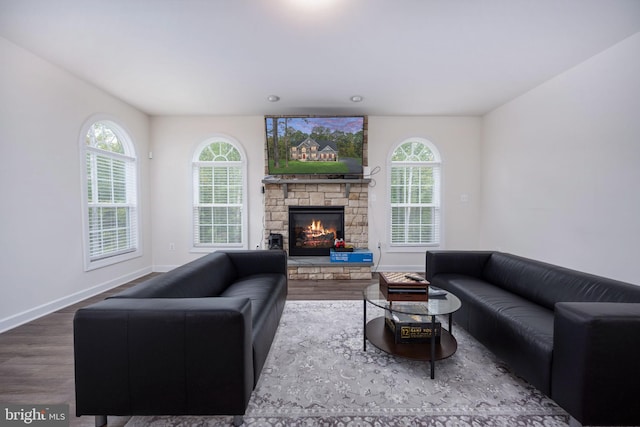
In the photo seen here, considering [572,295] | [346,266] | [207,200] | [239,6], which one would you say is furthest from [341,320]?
[207,200]

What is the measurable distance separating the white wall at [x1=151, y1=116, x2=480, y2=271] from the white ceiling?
0.85 metres

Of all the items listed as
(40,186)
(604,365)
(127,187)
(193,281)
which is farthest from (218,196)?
(604,365)

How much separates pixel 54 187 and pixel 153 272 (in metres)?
2.14

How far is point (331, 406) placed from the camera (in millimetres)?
1524

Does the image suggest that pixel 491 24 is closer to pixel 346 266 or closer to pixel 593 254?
pixel 593 254

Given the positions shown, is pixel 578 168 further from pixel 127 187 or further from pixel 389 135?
pixel 127 187

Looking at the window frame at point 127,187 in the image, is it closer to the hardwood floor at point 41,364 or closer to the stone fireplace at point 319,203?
the hardwood floor at point 41,364

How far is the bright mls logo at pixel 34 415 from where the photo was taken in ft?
4.60

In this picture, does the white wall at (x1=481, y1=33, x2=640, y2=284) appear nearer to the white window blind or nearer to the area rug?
the area rug

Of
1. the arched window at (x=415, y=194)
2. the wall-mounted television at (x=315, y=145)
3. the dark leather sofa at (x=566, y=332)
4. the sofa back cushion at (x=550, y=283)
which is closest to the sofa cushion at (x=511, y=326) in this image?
the dark leather sofa at (x=566, y=332)

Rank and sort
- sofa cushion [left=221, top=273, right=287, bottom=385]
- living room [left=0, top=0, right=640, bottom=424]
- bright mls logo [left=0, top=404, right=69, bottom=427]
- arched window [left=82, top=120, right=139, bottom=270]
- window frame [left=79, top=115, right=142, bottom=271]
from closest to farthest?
1. bright mls logo [left=0, top=404, right=69, bottom=427]
2. sofa cushion [left=221, top=273, right=287, bottom=385]
3. living room [left=0, top=0, right=640, bottom=424]
4. window frame [left=79, top=115, right=142, bottom=271]
5. arched window [left=82, top=120, right=139, bottom=270]

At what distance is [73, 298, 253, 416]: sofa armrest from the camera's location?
48.9 inches

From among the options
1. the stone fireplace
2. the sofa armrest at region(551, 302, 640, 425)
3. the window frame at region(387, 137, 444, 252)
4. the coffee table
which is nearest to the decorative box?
the stone fireplace

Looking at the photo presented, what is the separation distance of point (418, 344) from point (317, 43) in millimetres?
2836
